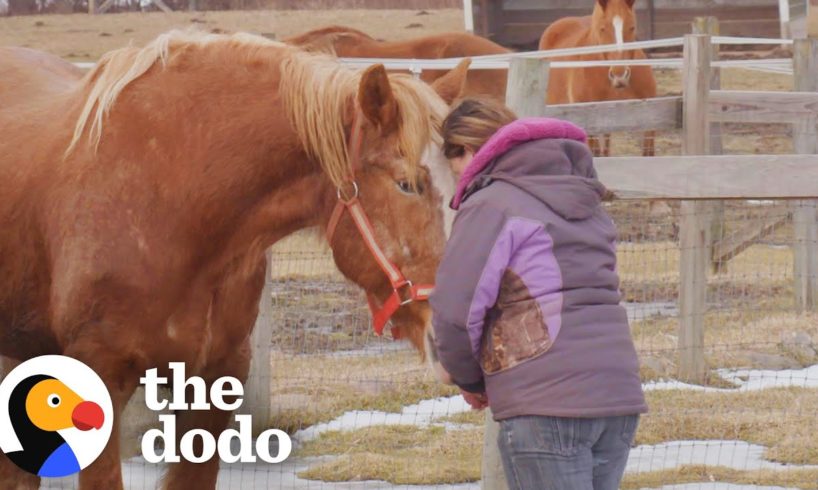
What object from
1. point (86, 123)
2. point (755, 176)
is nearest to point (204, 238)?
point (86, 123)

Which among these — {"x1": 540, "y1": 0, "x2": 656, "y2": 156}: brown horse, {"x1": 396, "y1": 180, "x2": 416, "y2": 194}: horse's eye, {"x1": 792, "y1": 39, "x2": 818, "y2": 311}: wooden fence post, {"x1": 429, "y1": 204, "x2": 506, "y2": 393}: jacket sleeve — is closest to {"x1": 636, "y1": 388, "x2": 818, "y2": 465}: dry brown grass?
{"x1": 792, "y1": 39, "x2": 818, "y2": 311}: wooden fence post

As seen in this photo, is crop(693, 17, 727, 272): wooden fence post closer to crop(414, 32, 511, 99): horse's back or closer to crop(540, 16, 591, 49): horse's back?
crop(540, 16, 591, 49): horse's back

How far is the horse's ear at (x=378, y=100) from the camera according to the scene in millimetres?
3637

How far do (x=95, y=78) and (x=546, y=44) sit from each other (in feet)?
34.8

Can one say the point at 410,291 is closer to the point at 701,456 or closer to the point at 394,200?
the point at 394,200

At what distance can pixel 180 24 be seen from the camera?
26156 mm

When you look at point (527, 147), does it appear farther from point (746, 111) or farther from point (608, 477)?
point (746, 111)

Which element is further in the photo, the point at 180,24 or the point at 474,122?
the point at 180,24

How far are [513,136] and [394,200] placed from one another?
2.04 ft

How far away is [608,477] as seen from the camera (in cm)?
329

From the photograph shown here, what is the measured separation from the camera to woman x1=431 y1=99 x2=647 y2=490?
3129mm

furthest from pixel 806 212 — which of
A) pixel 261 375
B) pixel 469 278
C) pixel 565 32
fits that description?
pixel 469 278

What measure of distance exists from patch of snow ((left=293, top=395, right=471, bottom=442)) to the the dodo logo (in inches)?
79.1

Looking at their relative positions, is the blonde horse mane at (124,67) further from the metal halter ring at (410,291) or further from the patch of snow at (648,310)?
the patch of snow at (648,310)
